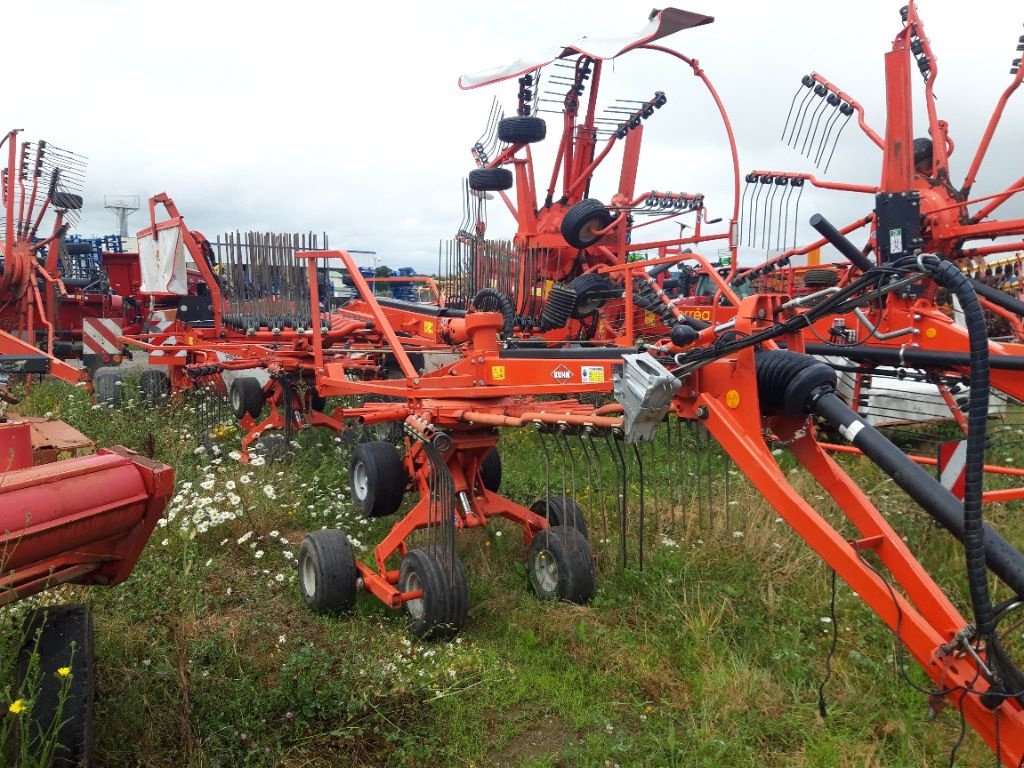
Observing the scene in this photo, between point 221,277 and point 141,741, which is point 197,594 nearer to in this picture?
point 141,741

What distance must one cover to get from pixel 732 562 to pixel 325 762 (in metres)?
2.58

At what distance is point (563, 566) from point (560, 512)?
0.53 meters

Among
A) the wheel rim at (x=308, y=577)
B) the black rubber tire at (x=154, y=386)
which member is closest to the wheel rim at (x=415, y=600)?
the wheel rim at (x=308, y=577)

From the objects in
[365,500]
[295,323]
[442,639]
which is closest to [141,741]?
[442,639]

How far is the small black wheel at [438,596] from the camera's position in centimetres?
371

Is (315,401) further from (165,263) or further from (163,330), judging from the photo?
(163,330)

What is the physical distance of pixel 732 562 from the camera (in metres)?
4.46

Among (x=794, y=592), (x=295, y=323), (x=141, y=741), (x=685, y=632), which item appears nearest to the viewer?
(x=141, y=741)

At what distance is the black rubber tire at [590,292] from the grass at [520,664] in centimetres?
272

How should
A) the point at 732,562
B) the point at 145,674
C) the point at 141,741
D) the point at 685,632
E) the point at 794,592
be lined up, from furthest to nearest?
the point at 732,562 → the point at 794,592 → the point at 685,632 → the point at 145,674 → the point at 141,741

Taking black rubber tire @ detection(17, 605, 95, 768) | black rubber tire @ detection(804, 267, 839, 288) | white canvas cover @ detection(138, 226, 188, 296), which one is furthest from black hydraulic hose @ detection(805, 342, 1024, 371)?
white canvas cover @ detection(138, 226, 188, 296)

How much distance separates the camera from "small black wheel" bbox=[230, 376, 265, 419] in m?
7.43

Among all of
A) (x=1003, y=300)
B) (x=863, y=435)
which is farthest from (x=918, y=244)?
(x=863, y=435)

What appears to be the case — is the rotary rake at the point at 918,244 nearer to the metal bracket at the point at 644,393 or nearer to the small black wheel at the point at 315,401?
the metal bracket at the point at 644,393
